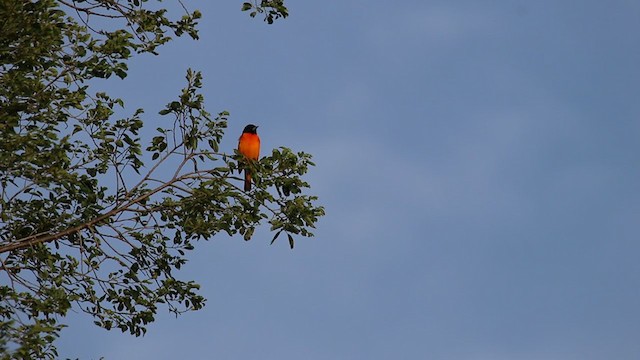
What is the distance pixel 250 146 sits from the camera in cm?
1712

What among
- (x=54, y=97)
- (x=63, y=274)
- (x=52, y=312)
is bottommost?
(x=52, y=312)

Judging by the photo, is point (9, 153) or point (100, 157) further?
point (100, 157)

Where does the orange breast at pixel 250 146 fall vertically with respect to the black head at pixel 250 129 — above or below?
below

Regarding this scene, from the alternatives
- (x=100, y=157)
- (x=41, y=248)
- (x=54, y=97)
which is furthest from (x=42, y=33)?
(x=41, y=248)

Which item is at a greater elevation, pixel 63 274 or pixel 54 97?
pixel 54 97

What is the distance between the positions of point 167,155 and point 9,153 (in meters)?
2.39

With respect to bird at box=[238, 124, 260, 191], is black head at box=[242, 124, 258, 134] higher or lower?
higher

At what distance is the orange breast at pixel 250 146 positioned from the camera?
17133mm

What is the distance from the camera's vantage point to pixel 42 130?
13.1 metres

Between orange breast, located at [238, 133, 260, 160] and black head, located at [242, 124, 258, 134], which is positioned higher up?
black head, located at [242, 124, 258, 134]

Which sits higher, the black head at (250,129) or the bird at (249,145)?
the black head at (250,129)

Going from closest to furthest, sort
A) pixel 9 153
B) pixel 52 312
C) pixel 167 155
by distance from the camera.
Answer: pixel 9 153 → pixel 52 312 → pixel 167 155

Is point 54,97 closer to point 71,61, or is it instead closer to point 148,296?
point 71,61

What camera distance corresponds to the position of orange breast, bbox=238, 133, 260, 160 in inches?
675
